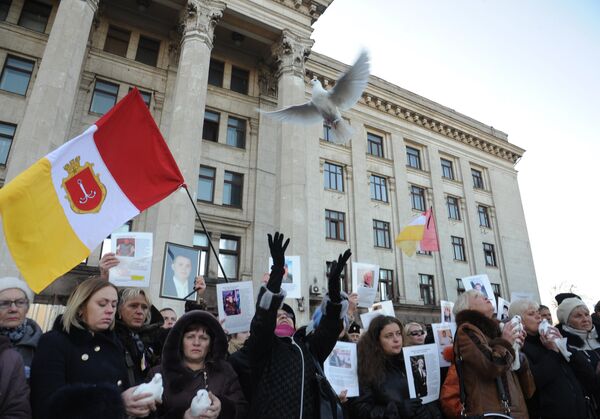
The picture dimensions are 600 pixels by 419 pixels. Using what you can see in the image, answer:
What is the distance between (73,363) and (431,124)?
28800 mm

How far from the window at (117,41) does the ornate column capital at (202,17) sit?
11.9ft

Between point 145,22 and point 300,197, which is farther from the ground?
point 145,22

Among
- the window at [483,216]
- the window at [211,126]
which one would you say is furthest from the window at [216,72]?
the window at [483,216]

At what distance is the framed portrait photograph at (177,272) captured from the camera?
9.08 metres

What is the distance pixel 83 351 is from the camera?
2908mm

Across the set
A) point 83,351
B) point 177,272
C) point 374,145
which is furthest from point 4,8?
point 374,145

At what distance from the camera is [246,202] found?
1873cm

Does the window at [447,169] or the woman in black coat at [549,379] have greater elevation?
the window at [447,169]

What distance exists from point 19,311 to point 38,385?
0.87 metres

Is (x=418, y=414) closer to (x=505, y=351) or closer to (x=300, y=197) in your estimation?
(x=505, y=351)

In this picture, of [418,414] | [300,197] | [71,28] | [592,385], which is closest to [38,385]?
[418,414]

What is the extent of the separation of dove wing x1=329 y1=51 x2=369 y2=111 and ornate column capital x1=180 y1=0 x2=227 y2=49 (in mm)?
12490

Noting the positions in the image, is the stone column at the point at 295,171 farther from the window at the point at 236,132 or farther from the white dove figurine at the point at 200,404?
the white dove figurine at the point at 200,404

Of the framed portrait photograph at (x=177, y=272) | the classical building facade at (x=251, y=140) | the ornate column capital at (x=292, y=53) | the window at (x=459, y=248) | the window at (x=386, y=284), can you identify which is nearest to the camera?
the framed portrait photograph at (x=177, y=272)
